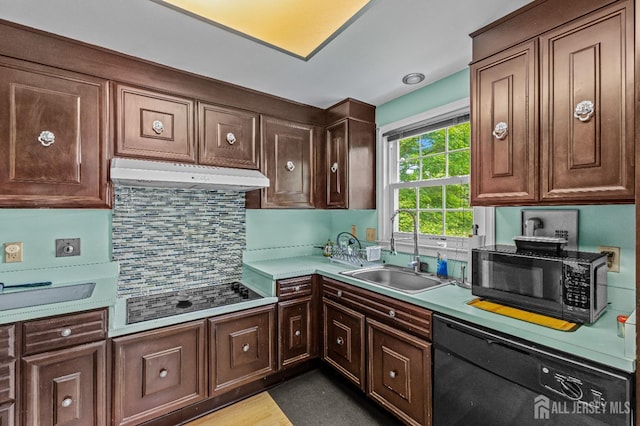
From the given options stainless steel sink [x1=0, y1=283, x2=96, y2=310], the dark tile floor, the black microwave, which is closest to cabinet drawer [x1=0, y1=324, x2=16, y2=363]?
stainless steel sink [x1=0, y1=283, x2=96, y2=310]

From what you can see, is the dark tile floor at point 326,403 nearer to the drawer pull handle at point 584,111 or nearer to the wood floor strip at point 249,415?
the wood floor strip at point 249,415

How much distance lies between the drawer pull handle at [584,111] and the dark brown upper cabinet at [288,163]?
1944 mm

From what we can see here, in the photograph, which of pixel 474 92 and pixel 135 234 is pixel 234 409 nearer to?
pixel 135 234

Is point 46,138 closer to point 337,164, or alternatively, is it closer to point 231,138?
point 231,138

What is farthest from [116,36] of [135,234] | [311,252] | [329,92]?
[311,252]

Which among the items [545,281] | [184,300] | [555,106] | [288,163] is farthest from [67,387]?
[555,106]

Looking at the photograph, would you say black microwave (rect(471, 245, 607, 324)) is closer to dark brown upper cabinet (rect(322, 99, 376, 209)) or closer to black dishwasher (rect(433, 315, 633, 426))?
black dishwasher (rect(433, 315, 633, 426))

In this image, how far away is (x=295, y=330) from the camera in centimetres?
234

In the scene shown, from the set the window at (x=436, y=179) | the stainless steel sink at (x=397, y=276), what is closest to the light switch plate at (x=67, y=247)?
the stainless steel sink at (x=397, y=276)

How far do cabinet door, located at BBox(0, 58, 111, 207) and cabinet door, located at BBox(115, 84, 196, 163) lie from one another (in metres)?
0.10

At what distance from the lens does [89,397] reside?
1581mm

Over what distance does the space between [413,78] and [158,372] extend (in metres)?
2.66

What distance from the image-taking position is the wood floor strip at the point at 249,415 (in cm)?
190

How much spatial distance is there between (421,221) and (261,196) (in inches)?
54.7
